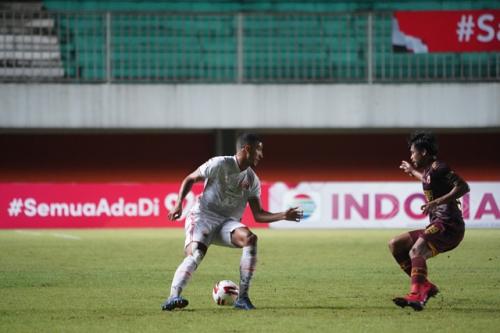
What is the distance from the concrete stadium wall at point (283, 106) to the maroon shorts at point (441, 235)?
49.6 feet

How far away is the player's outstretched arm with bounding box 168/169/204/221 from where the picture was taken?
8680 millimetres

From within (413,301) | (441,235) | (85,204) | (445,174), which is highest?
(445,174)

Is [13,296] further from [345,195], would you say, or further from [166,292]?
[345,195]

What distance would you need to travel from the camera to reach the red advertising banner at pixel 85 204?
76.0 feet

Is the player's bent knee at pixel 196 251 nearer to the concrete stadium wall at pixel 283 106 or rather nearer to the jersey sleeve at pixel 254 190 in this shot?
the jersey sleeve at pixel 254 190

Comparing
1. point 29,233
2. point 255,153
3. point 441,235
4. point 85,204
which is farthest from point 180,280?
point 85,204

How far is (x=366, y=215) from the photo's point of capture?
75.5 ft

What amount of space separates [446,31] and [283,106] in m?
4.11

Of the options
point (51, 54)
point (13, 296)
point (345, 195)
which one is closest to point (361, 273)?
point (13, 296)

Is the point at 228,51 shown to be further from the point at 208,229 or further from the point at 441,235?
the point at 441,235

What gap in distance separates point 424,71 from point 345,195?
4358 mm

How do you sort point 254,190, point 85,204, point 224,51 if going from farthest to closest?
point 224,51
point 85,204
point 254,190

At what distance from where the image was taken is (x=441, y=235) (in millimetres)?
9367

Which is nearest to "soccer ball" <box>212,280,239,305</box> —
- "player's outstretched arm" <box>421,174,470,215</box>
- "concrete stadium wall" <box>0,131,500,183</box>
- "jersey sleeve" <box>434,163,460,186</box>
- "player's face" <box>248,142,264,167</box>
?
"player's face" <box>248,142,264,167</box>
